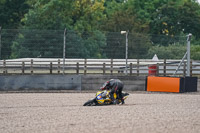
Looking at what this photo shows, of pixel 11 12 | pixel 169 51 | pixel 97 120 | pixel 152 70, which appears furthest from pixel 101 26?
pixel 97 120

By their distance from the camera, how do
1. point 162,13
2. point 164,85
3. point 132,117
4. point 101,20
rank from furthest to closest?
1. point 162,13
2. point 101,20
3. point 164,85
4. point 132,117

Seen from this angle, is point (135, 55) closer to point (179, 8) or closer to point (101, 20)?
point (101, 20)

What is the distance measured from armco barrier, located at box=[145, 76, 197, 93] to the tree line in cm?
171

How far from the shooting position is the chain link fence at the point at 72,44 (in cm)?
2360

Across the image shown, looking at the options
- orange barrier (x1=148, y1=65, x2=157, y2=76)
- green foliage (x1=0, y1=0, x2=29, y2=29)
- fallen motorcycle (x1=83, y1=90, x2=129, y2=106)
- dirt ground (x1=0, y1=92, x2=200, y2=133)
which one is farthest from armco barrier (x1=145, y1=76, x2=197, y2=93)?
green foliage (x1=0, y1=0, x2=29, y2=29)

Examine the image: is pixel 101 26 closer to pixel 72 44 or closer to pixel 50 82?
pixel 72 44

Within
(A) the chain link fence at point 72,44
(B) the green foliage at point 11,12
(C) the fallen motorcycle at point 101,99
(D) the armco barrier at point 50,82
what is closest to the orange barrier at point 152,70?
(A) the chain link fence at point 72,44

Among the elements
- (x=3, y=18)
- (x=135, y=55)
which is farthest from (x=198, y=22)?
(x=135, y=55)

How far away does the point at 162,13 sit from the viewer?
73.6m

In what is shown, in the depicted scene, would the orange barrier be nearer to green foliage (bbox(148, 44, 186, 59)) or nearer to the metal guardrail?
the metal guardrail

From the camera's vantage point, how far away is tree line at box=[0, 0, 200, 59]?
78.1 feet

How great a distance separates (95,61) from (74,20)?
34.3 meters

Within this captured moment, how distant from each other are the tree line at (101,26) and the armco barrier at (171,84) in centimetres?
171

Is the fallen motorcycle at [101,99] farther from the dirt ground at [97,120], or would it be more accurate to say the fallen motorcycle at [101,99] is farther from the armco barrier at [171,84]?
the armco barrier at [171,84]
